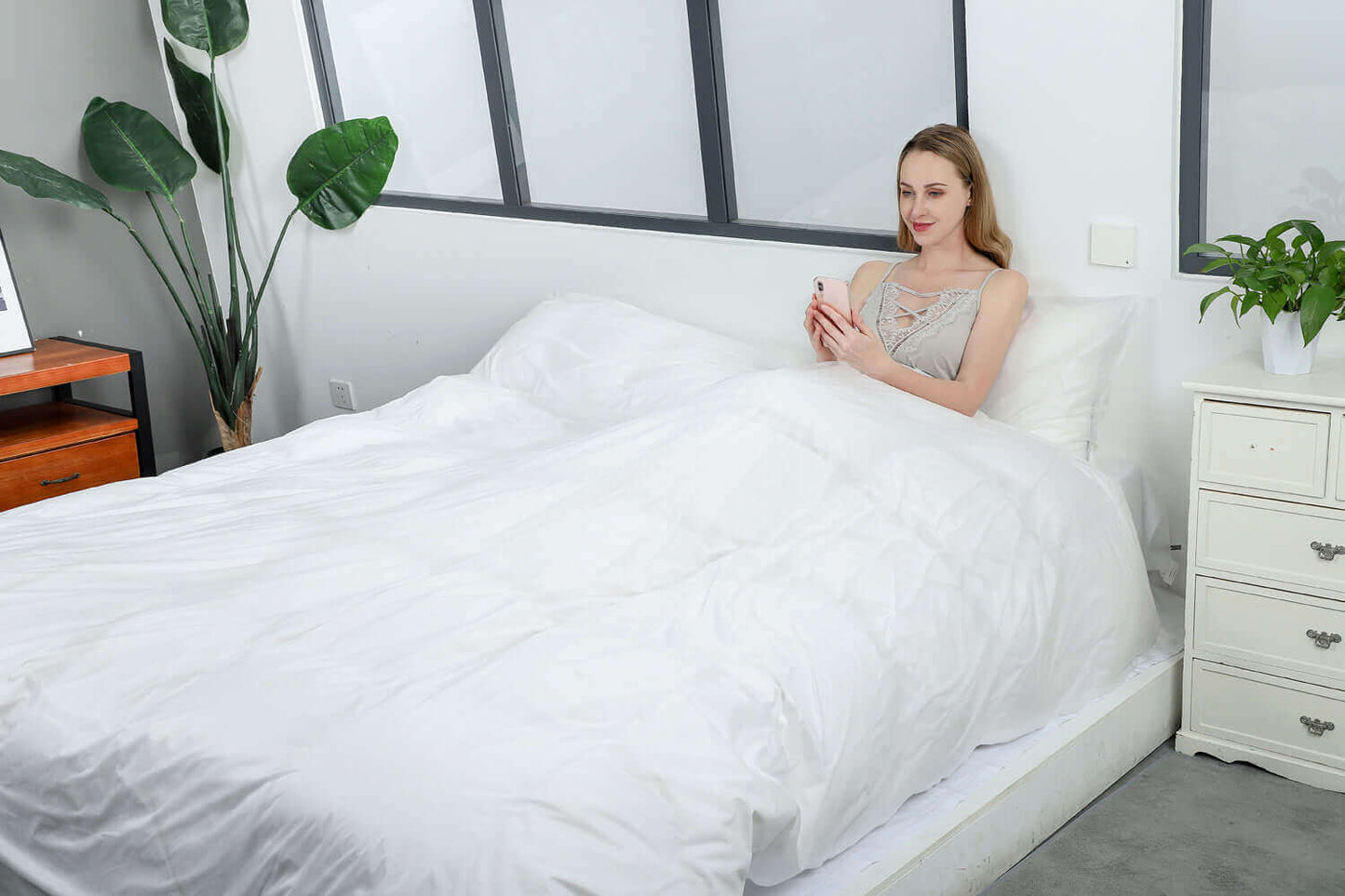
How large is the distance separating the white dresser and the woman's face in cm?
63

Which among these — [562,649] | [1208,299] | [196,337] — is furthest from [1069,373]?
[196,337]

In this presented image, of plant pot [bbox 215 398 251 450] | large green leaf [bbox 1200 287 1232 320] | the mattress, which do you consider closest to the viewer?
the mattress

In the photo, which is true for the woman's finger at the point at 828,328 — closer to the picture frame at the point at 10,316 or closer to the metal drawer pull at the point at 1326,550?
the metal drawer pull at the point at 1326,550

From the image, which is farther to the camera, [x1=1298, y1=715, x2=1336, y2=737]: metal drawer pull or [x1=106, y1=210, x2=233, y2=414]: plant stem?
[x1=106, y1=210, x2=233, y2=414]: plant stem

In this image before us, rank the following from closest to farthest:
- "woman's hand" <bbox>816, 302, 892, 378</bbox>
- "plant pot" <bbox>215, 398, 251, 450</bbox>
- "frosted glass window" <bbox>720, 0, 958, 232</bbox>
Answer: "woman's hand" <bbox>816, 302, 892, 378</bbox> → "frosted glass window" <bbox>720, 0, 958, 232</bbox> → "plant pot" <bbox>215, 398, 251, 450</bbox>

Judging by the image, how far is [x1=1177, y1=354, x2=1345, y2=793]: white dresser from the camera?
207 cm

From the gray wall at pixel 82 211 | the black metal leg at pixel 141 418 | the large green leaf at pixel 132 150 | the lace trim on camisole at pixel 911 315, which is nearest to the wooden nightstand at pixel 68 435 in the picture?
the black metal leg at pixel 141 418

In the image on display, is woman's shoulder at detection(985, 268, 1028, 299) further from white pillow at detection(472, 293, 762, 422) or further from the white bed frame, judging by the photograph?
the white bed frame

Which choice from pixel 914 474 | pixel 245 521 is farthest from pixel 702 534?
pixel 245 521

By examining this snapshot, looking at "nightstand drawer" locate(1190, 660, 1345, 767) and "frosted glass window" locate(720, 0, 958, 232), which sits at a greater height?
"frosted glass window" locate(720, 0, 958, 232)

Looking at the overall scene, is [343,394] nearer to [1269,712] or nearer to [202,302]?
[202,302]

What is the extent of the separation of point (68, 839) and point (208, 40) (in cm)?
315

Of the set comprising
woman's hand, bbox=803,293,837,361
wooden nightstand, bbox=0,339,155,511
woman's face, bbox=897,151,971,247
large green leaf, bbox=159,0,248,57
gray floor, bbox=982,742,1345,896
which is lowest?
gray floor, bbox=982,742,1345,896

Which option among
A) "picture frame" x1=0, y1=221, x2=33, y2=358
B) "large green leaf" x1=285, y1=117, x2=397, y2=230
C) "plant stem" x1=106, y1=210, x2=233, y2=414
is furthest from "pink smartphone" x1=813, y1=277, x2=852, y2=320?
"picture frame" x1=0, y1=221, x2=33, y2=358
